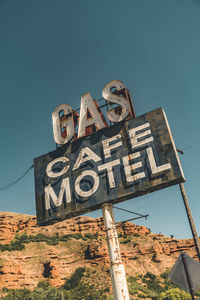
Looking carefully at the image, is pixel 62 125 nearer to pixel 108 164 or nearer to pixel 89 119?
pixel 89 119

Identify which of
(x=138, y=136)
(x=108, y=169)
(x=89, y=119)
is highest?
(x=89, y=119)

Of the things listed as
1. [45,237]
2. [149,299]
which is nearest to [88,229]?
[45,237]

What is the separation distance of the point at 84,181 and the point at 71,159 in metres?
1.72

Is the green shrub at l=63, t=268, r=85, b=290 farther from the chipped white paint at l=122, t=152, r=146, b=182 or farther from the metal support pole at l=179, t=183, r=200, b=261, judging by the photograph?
the chipped white paint at l=122, t=152, r=146, b=182

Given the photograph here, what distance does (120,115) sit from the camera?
14070mm

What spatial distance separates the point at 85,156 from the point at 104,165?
4.70ft

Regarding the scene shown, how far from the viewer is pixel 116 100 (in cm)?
1446

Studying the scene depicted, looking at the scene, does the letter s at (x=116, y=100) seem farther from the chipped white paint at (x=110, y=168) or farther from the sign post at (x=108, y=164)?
the chipped white paint at (x=110, y=168)

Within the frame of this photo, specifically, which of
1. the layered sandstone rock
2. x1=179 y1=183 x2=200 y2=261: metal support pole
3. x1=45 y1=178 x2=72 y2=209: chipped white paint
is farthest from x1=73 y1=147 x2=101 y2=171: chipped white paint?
the layered sandstone rock

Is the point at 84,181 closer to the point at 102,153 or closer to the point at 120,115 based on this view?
the point at 102,153

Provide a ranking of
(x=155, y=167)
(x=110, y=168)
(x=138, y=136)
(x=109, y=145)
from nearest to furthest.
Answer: (x=155, y=167) < (x=110, y=168) < (x=138, y=136) < (x=109, y=145)

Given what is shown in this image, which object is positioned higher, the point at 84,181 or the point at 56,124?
the point at 56,124

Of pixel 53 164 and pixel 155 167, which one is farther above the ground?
pixel 53 164

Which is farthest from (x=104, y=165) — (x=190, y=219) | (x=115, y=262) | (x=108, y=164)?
(x=190, y=219)
